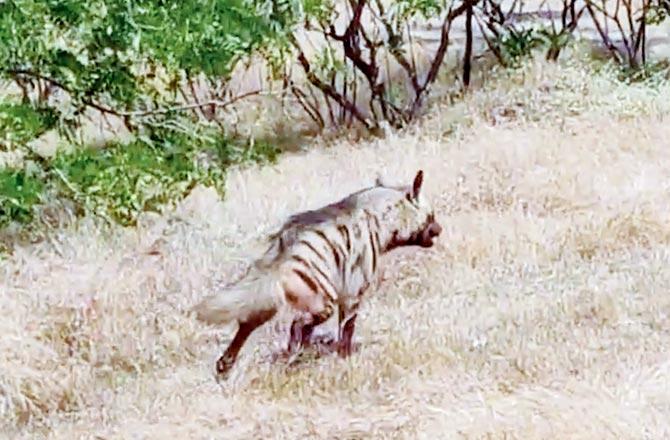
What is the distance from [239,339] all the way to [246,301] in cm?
5

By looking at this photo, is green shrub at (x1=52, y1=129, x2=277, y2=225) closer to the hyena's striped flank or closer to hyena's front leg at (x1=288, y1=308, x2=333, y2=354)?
the hyena's striped flank

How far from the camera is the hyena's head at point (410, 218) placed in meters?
1.77

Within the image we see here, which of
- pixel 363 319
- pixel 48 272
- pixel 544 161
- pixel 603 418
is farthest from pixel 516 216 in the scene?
pixel 48 272

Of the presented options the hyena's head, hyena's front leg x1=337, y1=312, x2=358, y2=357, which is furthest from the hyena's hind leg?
the hyena's head

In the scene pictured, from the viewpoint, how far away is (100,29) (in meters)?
1.87

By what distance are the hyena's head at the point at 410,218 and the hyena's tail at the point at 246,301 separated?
0.69 ft

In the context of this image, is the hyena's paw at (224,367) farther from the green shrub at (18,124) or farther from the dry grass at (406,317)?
the green shrub at (18,124)

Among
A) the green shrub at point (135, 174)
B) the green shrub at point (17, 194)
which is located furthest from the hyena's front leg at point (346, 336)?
the green shrub at point (17, 194)

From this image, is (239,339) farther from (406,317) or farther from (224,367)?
(406,317)

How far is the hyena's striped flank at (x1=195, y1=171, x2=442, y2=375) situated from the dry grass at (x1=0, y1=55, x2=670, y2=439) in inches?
1.3

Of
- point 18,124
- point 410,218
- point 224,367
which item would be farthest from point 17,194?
point 410,218

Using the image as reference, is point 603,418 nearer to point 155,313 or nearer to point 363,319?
point 363,319

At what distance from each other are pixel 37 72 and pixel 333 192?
0.43 metres

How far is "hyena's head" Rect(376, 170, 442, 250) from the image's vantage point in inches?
69.6
